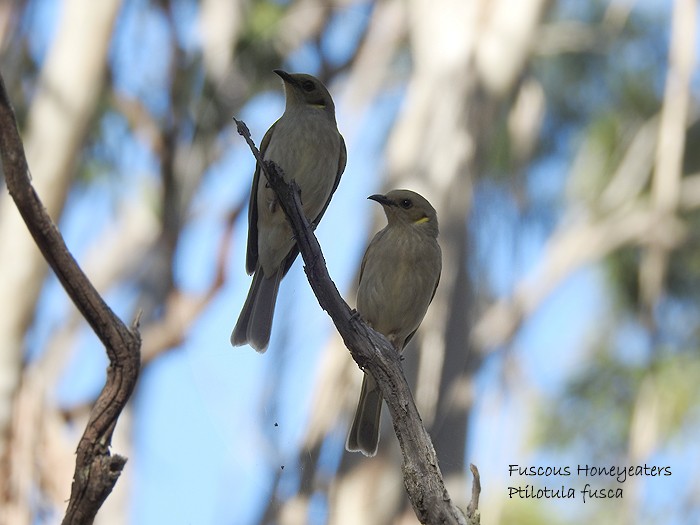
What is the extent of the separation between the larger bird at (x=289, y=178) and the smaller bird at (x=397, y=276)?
0.81 ft

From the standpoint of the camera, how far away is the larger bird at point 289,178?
9.35 feet

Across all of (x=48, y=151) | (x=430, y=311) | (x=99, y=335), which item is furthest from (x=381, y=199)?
(x=48, y=151)

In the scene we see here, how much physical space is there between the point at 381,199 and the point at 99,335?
0.97 meters

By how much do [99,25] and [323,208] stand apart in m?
5.58

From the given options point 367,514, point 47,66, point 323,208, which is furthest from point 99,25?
point 323,208

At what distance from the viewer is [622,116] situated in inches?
423

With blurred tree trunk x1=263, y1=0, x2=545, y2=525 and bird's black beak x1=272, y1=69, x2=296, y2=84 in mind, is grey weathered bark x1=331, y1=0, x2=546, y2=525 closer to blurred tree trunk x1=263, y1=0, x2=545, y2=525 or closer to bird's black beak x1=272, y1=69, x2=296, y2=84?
blurred tree trunk x1=263, y1=0, x2=545, y2=525

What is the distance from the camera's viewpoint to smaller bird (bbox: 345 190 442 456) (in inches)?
122

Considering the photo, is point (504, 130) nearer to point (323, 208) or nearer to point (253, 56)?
point (253, 56)

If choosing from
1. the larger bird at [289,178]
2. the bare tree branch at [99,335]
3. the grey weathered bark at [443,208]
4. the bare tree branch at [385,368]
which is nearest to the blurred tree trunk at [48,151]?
the grey weathered bark at [443,208]

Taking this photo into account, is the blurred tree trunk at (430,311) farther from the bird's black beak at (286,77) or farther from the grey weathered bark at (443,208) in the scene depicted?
the bird's black beak at (286,77)

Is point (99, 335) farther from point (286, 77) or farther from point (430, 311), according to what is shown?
point (430, 311)

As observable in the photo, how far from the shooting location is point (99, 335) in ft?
10.5

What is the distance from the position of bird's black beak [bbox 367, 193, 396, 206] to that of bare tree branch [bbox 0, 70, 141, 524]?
0.84 metres
